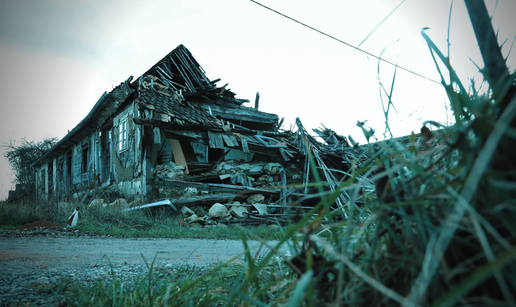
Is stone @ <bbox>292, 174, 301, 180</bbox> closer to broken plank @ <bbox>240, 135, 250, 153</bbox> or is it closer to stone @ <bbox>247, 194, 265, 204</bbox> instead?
stone @ <bbox>247, 194, 265, 204</bbox>

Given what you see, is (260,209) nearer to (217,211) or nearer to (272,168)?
(217,211)

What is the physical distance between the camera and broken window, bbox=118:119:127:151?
38.9ft

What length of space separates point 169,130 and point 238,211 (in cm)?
323

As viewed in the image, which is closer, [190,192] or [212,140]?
[190,192]

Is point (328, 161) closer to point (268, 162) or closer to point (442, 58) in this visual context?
point (268, 162)

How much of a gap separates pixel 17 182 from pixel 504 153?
102 feet

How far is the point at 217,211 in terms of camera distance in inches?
362

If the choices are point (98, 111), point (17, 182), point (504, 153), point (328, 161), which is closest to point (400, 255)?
point (504, 153)

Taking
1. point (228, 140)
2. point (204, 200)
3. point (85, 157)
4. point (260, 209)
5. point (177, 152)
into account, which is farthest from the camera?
point (85, 157)

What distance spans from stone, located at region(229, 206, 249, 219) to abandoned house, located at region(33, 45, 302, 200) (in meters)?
1.36

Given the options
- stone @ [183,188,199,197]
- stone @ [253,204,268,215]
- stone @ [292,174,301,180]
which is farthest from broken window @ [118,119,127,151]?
stone @ [292,174,301,180]

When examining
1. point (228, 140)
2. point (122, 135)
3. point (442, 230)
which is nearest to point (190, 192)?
point (228, 140)

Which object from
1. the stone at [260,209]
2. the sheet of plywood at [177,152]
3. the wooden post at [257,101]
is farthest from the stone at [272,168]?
the wooden post at [257,101]

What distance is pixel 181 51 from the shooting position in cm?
1377
